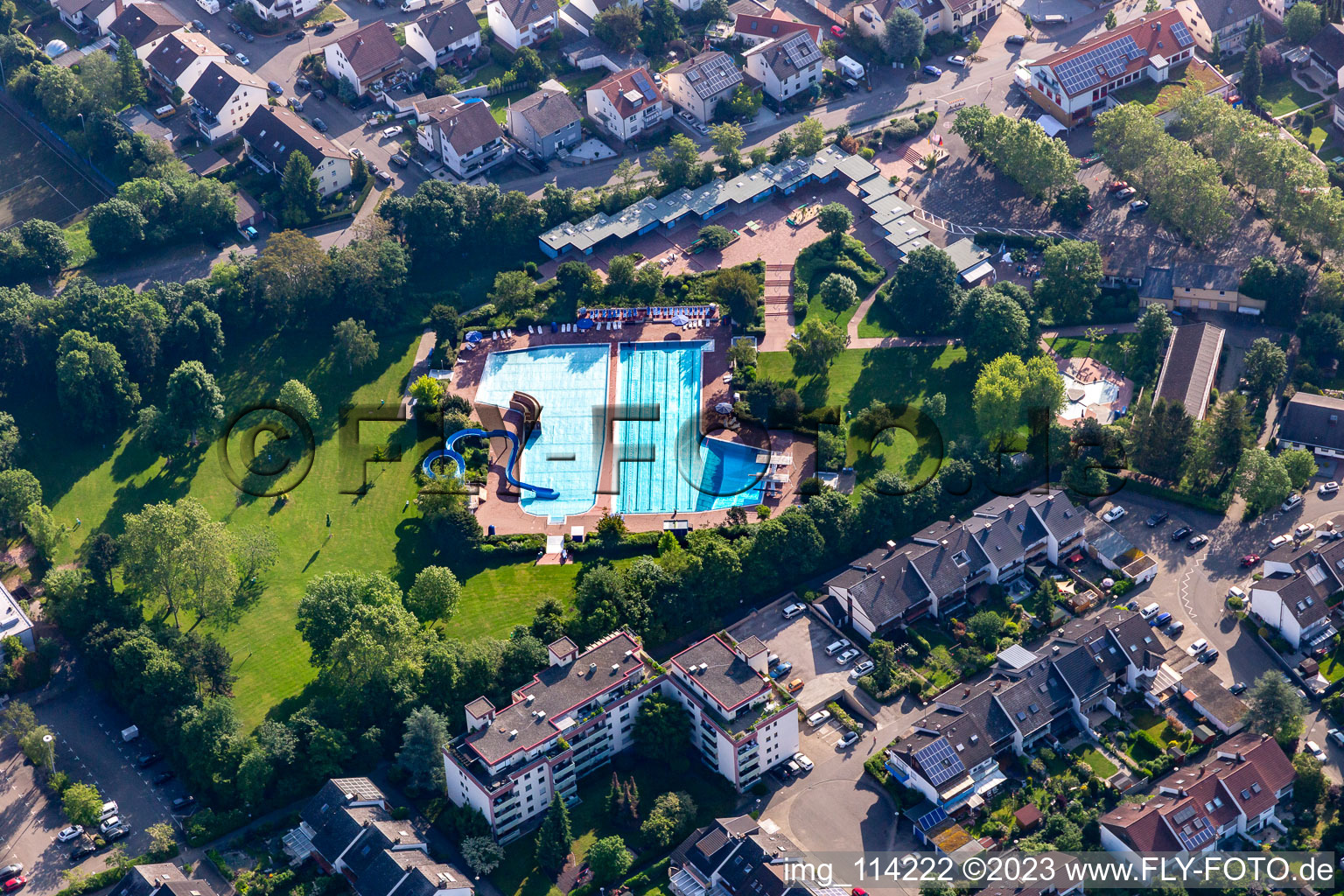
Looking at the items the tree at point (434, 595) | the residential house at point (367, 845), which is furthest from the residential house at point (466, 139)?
the residential house at point (367, 845)

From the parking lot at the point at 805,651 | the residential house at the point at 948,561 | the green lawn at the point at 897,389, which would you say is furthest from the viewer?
the green lawn at the point at 897,389

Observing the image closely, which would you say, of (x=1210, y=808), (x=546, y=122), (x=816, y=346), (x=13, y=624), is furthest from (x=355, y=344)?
(x=1210, y=808)

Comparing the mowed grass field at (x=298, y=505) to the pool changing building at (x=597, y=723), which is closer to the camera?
the pool changing building at (x=597, y=723)

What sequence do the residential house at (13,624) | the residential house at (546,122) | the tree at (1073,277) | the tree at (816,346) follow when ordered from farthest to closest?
the residential house at (546,122)
the tree at (1073,277)
the tree at (816,346)
the residential house at (13,624)

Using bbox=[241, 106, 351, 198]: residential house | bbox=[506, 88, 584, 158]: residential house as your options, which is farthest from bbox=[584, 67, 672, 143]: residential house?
bbox=[241, 106, 351, 198]: residential house

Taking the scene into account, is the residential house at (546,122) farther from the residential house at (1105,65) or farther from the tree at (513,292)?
the residential house at (1105,65)

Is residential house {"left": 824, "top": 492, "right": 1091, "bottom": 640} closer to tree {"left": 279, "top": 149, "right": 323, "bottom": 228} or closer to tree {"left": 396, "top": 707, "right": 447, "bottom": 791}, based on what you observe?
tree {"left": 396, "top": 707, "right": 447, "bottom": 791}

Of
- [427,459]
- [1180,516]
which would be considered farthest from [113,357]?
[1180,516]
